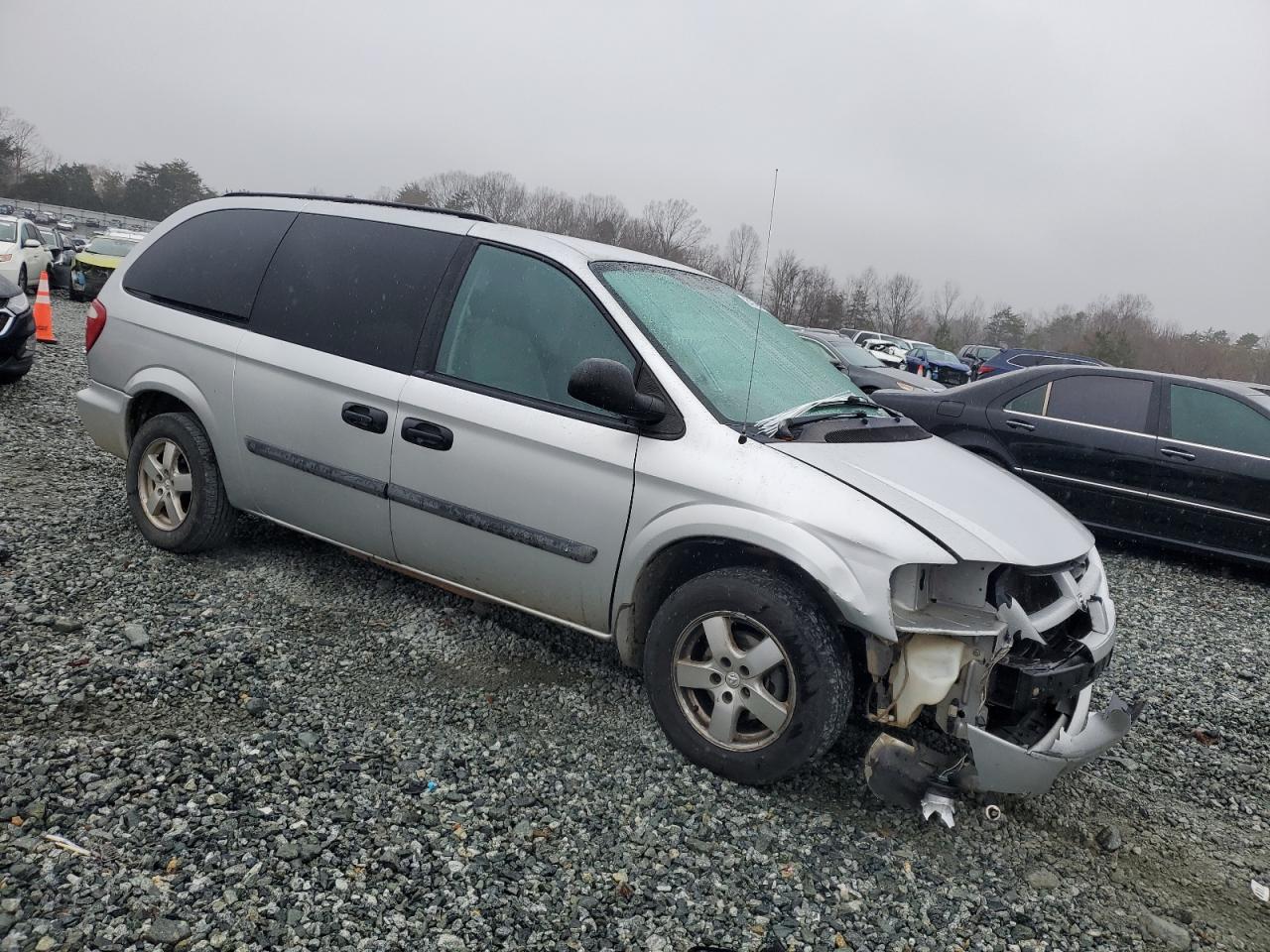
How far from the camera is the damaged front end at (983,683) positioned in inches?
106

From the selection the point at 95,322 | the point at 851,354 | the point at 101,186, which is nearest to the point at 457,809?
the point at 95,322

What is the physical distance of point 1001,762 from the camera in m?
2.66

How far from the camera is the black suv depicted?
757 centimetres

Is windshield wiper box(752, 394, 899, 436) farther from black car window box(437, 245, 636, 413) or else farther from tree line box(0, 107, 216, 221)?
tree line box(0, 107, 216, 221)

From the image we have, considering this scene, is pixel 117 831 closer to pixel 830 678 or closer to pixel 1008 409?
pixel 830 678

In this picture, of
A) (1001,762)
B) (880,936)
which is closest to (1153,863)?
(1001,762)

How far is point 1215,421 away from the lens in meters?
6.53

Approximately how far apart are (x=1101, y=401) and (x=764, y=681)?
5.20 meters

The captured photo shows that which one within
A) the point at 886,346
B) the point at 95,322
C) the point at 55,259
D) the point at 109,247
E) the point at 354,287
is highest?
the point at 886,346

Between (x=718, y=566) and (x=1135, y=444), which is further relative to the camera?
(x=1135, y=444)

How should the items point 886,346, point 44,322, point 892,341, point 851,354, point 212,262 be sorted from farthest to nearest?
point 892,341 → point 886,346 → point 851,354 → point 44,322 → point 212,262

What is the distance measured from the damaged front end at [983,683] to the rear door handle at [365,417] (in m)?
2.09

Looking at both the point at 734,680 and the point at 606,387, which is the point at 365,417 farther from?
the point at 734,680

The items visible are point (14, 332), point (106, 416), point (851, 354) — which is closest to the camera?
point (106, 416)
